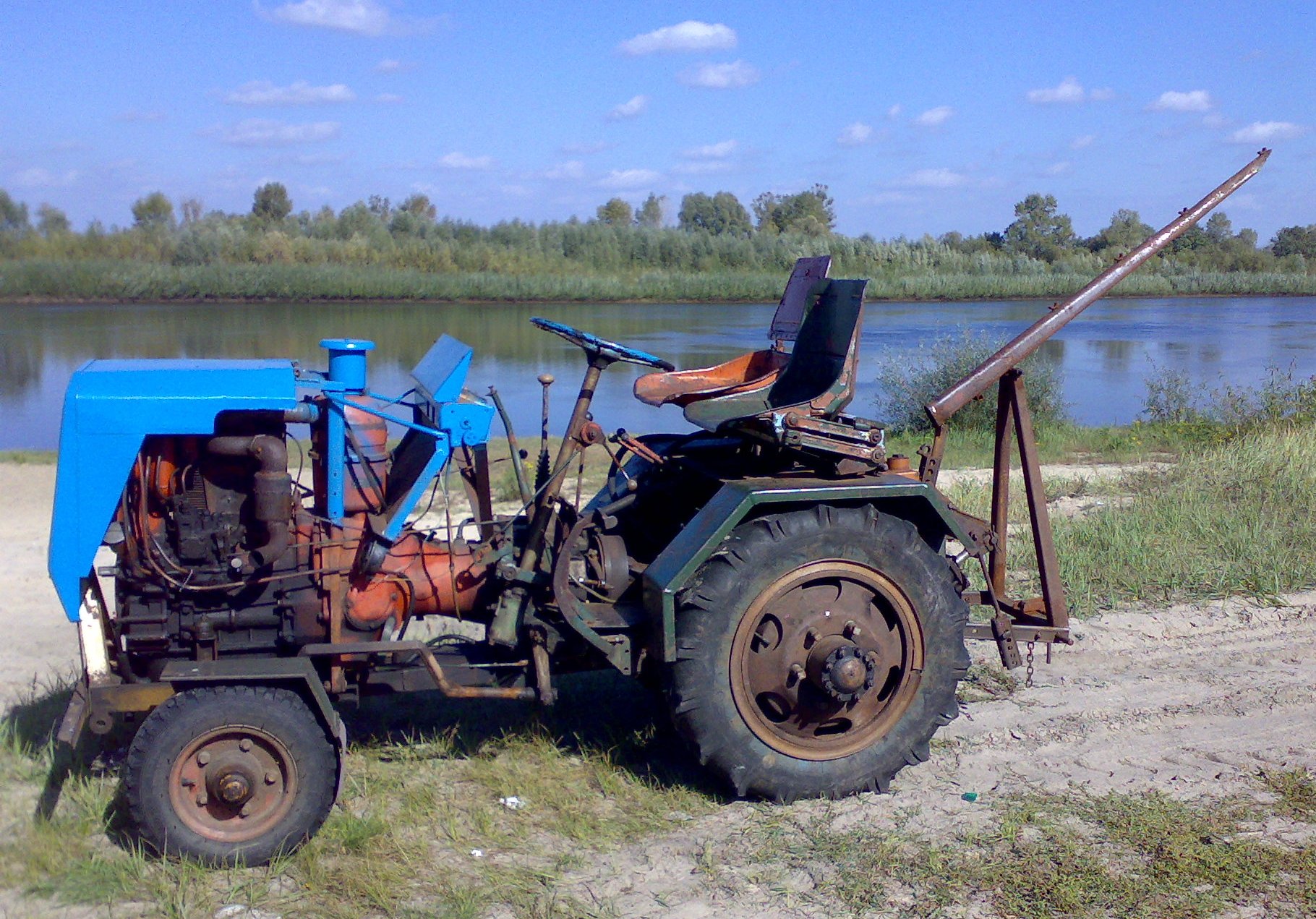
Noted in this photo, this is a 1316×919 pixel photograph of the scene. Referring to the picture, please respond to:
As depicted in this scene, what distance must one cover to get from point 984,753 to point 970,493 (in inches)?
170

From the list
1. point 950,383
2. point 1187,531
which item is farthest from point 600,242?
point 1187,531

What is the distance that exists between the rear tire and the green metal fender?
1173 mm

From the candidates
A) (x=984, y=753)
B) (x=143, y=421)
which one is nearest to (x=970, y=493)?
(x=984, y=753)

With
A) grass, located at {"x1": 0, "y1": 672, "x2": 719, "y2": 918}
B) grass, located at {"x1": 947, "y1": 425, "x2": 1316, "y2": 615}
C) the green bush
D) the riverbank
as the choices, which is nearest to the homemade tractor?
grass, located at {"x1": 0, "y1": 672, "x2": 719, "y2": 918}

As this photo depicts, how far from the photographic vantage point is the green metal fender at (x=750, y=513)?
12.7 ft

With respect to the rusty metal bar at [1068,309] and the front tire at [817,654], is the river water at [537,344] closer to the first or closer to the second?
the rusty metal bar at [1068,309]

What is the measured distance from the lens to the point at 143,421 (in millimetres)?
3668

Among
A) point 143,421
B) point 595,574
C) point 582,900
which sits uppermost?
point 143,421

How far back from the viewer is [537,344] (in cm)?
1758

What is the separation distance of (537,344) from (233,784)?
46.7 ft

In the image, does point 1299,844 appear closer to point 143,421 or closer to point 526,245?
point 143,421

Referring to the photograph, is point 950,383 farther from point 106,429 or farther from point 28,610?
point 106,429

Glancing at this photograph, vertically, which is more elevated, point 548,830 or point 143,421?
point 143,421

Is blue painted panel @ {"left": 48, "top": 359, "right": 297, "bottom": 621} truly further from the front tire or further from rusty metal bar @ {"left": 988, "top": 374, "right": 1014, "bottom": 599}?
rusty metal bar @ {"left": 988, "top": 374, "right": 1014, "bottom": 599}
